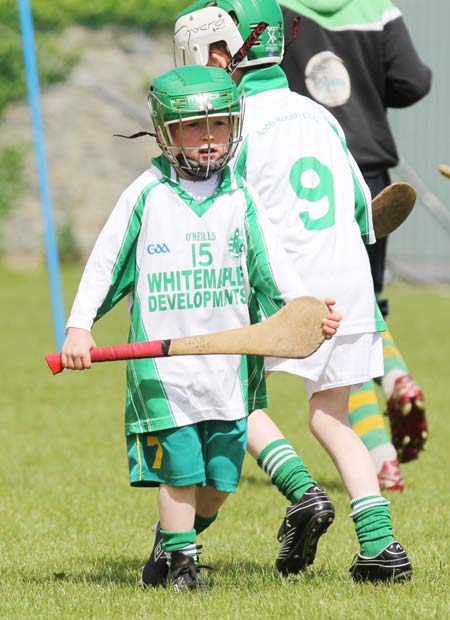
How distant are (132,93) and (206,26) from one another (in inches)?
808

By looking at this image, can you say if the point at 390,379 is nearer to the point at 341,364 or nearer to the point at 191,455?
the point at 341,364

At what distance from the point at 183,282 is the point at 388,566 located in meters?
0.97

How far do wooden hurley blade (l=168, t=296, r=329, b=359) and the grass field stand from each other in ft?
2.15

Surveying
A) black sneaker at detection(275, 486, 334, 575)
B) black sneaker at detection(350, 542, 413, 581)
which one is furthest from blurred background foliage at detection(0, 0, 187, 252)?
black sneaker at detection(350, 542, 413, 581)

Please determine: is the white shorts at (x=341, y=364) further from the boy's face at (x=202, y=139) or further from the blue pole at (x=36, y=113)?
the blue pole at (x=36, y=113)

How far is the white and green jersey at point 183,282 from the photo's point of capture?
3572mm

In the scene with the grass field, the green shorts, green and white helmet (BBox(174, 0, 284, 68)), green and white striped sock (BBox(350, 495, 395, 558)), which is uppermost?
green and white helmet (BBox(174, 0, 284, 68))

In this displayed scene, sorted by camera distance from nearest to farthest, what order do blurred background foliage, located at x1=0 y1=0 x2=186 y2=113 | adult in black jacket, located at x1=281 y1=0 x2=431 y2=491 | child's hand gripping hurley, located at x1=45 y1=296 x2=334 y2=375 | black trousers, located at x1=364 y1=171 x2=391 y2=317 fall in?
child's hand gripping hurley, located at x1=45 y1=296 x2=334 y2=375 → adult in black jacket, located at x1=281 y1=0 x2=431 y2=491 → black trousers, located at x1=364 y1=171 x2=391 y2=317 → blurred background foliage, located at x1=0 y1=0 x2=186 y2=113

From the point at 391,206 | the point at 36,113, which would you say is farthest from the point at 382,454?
the point at 36,113

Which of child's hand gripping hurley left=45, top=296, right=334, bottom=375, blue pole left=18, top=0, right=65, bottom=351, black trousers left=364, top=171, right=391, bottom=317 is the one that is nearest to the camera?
child's hand gripping hurley left=45, top=296, right=334, bottom=375

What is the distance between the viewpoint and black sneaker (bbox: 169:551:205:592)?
→ 365 cm

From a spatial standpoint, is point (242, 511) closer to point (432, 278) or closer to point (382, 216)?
point (382, 216)

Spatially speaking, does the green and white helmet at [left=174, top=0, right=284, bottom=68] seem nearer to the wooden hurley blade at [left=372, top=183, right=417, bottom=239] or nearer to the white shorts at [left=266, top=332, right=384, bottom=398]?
the wooden hurley blade at [left=372, top=183, right=417, bottom=239]

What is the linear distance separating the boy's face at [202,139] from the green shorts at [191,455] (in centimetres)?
73
